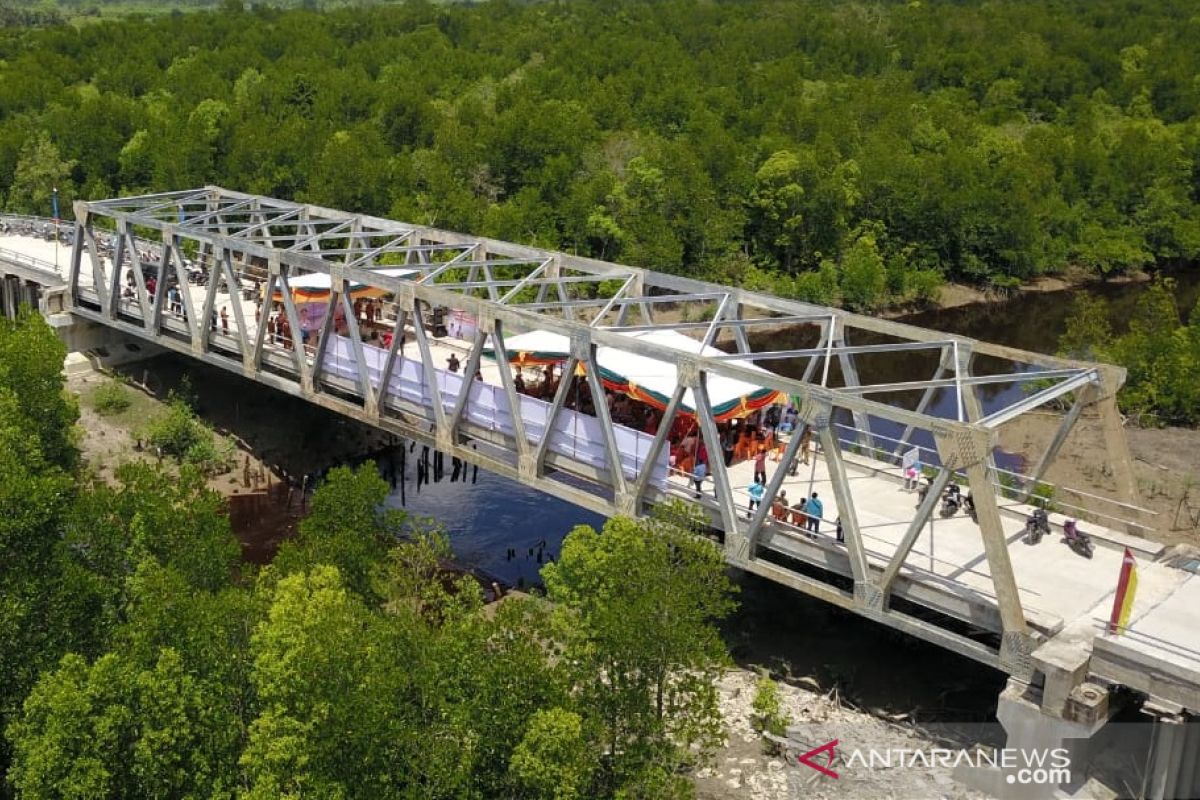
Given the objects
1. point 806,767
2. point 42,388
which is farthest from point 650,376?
point 42,388

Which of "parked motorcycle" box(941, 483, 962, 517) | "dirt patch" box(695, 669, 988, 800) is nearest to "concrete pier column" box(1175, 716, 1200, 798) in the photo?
"dirt patch" box(695, 669, 988, 800)

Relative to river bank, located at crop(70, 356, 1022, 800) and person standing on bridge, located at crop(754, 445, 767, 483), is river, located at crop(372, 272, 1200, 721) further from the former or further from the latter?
person standing on bridge, located at crop(754, 445, 767, 483)

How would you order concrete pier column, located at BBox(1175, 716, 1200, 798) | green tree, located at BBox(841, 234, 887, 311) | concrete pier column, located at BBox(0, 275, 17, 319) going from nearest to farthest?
1. concrete pier column, located at BBox(1175, 716, 1200, 798)
2. concrete pier column, located at BBox(0, 275, 17, 319)
3. green tree, located at BBox(841, 234, 887, 311)

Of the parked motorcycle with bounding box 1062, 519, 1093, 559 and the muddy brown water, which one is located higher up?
the parked motorcycle with bounding box 1062, 519, 1093, 559

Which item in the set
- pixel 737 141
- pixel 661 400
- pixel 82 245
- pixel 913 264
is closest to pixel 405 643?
pixel 661 400

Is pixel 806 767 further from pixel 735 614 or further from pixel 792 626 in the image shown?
pixel 735 614

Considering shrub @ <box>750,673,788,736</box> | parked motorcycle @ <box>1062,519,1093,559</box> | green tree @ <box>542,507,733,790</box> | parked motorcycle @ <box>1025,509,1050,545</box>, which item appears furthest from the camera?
parked motorcycle @ <box>1025,509,1050,545</box>
